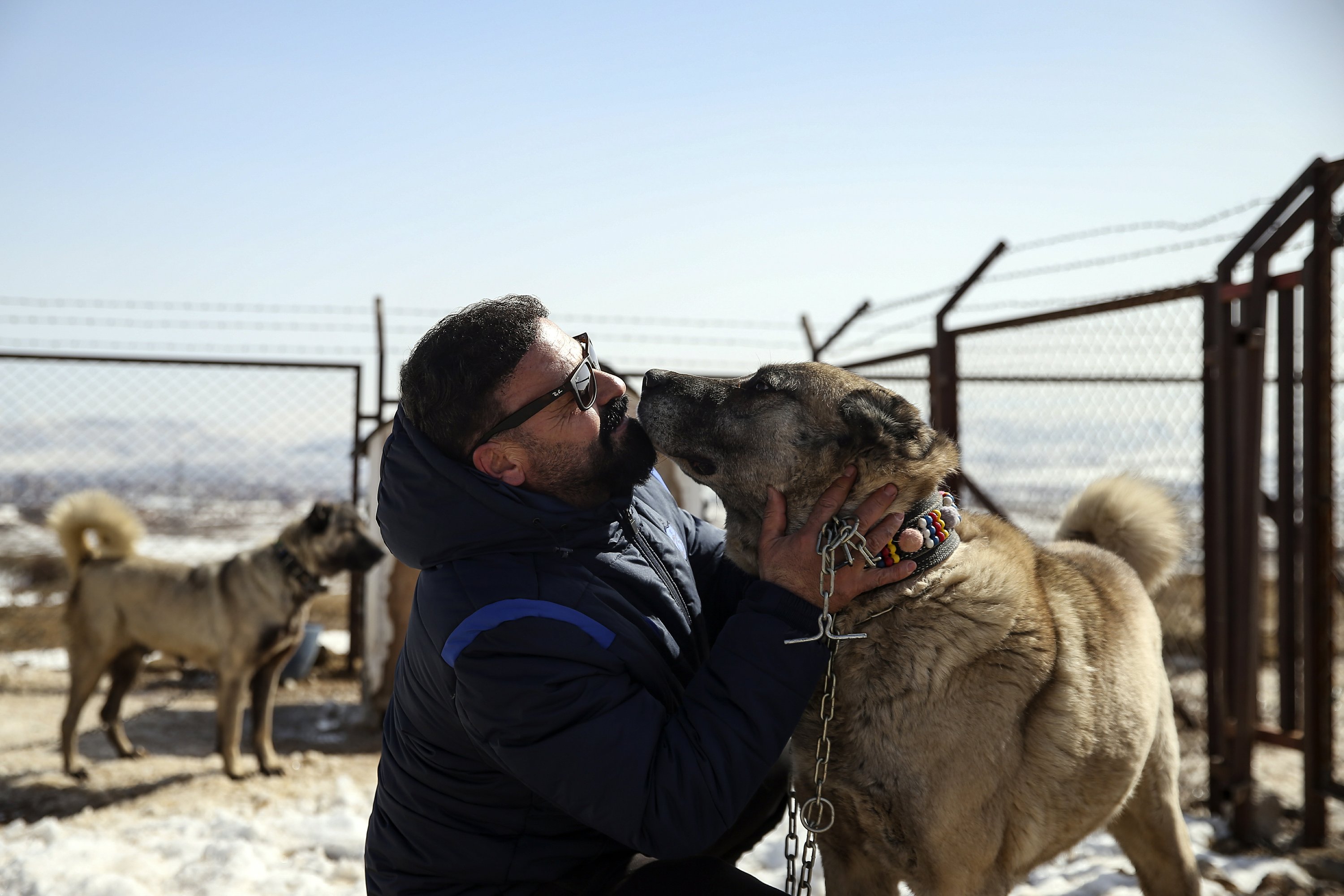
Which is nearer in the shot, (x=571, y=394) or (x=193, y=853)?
(x=571, y=394)

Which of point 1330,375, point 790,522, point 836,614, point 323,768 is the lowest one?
point 323,768

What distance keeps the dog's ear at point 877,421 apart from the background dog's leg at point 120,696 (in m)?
5.28

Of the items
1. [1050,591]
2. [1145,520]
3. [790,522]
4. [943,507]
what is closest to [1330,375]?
[1145,520]

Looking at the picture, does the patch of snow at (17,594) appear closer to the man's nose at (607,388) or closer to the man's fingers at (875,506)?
the man's nose at (607,388)

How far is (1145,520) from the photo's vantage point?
2883mm

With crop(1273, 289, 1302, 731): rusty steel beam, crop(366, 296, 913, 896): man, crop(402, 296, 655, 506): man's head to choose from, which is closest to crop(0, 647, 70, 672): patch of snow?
crop(366, 296, 913, 896): man

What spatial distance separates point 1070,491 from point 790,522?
17.6 feet

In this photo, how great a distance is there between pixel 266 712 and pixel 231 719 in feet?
0.80

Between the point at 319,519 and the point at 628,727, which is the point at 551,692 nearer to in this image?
the point at 628,727

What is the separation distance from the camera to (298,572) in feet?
17.9

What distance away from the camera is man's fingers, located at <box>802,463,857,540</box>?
6.10 ft

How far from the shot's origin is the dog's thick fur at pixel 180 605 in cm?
525

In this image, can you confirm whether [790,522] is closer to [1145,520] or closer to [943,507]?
[943,507]

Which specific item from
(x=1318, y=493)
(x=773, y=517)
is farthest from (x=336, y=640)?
(x=1318, y=493)
